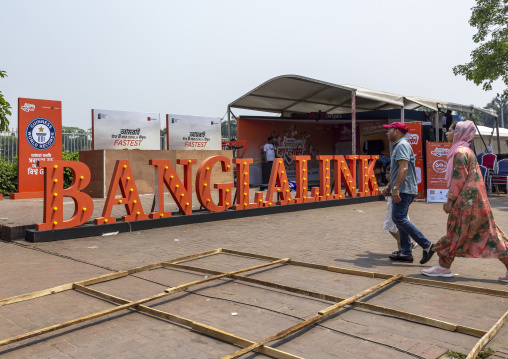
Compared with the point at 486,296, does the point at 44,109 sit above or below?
above

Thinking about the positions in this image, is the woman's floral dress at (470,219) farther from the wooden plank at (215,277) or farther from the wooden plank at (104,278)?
the wooden plank at (104,278)

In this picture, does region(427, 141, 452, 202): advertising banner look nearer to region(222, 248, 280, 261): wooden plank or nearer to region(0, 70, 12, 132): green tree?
region(222, 248, 280, 261): wooden plank

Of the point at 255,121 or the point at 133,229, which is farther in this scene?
the point at 255,121

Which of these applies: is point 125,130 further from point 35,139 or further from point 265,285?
point 265,285

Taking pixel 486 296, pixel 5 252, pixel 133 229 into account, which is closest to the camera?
pixel 486 296

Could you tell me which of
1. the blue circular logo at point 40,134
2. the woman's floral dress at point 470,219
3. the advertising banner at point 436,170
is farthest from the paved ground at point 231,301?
the blue circular logo at point 40,134

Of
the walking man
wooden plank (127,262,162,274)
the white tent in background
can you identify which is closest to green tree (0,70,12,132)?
wooden plank (127,262,162,274)

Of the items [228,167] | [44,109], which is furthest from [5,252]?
[44,109]

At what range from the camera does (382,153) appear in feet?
69.4

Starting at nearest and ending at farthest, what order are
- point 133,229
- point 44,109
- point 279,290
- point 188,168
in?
1. point 279,290
2. point 133,229
3. point 188,168
4. point 44,109

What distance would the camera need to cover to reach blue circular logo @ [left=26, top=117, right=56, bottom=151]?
14.3 m

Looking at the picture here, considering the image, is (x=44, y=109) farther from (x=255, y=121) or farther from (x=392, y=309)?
(x=392, y=309)

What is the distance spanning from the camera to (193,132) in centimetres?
1712

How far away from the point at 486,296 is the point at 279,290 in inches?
79.6
